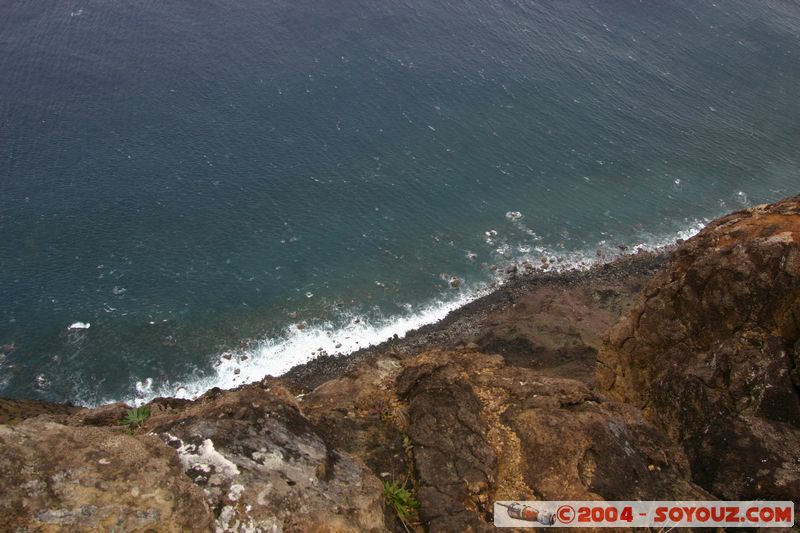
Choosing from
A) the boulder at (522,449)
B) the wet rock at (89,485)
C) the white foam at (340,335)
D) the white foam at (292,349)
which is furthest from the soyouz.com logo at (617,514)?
the white foam at (340,335)

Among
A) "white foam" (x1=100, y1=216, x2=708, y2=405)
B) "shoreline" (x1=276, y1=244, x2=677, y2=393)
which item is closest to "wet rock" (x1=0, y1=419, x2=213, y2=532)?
"shoreline" (x1=276, y1=244, x2=677, y2=393)

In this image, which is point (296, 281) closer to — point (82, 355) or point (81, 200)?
point (82, 355)

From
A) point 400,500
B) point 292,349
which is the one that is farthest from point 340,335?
point 400,500

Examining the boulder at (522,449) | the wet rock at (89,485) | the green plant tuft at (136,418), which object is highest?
the wet rock at (89,485)

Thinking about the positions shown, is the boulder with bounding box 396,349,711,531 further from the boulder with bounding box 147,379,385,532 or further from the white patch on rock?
the white patch on rock

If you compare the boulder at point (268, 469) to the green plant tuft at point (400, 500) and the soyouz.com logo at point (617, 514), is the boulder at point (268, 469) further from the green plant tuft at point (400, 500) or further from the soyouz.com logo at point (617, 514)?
the soyouz.com logo at point (617, 514)

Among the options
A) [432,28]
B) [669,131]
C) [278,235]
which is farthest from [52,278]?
[669,131]
